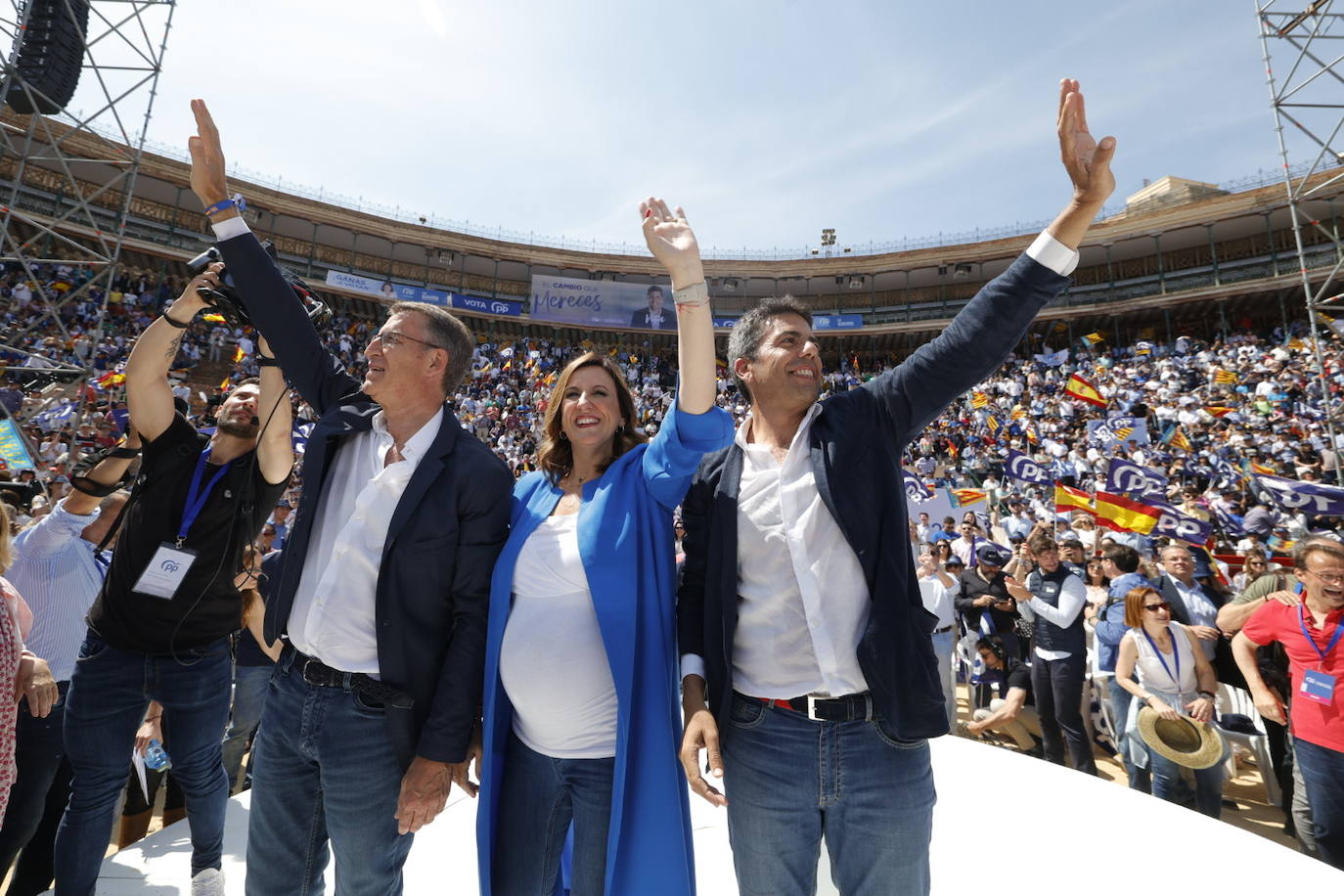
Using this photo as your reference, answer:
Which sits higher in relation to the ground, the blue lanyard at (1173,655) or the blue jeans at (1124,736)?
the blue lanyard at (1173,655)

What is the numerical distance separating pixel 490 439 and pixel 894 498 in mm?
18959

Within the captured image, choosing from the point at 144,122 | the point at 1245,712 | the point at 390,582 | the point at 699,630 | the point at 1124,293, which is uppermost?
the point at 1124,293

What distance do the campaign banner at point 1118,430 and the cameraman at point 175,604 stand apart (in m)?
15.1

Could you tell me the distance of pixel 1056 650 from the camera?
476cm

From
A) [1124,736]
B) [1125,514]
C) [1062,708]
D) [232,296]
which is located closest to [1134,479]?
[1125,514]

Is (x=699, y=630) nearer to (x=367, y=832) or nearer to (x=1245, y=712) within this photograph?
(x=367, y=832)

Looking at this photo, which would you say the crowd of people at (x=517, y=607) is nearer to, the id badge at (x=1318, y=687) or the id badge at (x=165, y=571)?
the id badge at (x=165, y=571)

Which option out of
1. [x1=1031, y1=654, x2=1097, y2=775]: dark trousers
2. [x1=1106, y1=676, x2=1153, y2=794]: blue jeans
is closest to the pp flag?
[x1=1031, y1=654, x2=1097, y2=775]: dark trousers

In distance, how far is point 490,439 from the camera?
64.3 feet

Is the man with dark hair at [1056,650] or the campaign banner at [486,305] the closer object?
the man with dark hair at [1056,650]

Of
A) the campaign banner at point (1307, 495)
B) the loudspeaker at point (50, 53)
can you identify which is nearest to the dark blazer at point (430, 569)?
the campaign banner at point (1307, 495)

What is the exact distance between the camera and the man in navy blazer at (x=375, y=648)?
166 centimetres

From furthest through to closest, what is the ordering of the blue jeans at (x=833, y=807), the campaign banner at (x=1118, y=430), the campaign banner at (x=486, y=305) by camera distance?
the campaign banner at (x=486, y=305) → the campaign banner at (x=1118, y=430) → the blue jeans at (x=833, y=807)

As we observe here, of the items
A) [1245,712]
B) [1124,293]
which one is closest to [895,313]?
[1124,293]
